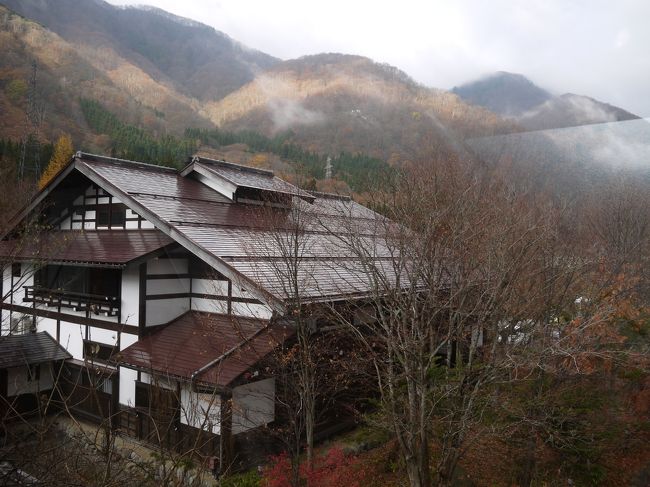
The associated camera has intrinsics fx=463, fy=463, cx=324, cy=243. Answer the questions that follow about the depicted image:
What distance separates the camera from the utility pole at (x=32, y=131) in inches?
1308

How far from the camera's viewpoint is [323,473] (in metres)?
8.96

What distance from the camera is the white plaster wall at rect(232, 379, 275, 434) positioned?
9.99 m

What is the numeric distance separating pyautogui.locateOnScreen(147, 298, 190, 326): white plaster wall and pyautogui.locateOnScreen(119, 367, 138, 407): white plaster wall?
1426 mm

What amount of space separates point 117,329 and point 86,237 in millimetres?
A: 3387

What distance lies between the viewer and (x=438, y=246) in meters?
7.57

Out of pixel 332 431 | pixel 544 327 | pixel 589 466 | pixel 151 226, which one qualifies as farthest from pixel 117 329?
pixel 589 466

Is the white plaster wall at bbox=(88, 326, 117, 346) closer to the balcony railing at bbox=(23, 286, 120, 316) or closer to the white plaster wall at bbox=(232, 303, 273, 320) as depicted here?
the balcony railing at bbox=(23, 286, 120, 316)

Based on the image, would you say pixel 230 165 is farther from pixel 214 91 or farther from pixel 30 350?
pixel 214 91

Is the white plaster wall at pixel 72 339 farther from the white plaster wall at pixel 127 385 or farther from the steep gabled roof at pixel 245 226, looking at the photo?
the steep gabled roof at pixel 245 226

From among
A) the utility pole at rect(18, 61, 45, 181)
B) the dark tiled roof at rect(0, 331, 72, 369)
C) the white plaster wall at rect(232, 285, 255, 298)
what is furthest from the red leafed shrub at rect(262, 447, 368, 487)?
the utility pole at rect(18, 61, 45, 181)

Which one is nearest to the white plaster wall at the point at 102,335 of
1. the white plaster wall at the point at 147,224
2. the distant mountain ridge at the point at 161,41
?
the white plaster wall at the point at 147,224

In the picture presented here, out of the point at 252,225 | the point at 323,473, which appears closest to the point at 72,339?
the point at 252,225

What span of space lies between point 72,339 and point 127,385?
3.21 metres

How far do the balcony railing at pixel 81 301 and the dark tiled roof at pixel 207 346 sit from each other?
56.2 inches
